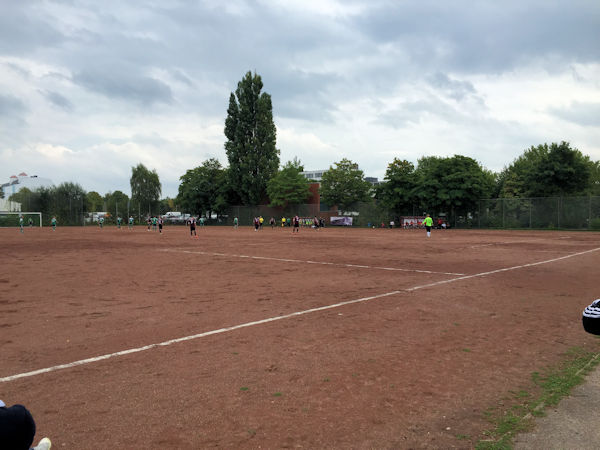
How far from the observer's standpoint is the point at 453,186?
47438mm

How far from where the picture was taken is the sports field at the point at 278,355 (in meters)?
3.59

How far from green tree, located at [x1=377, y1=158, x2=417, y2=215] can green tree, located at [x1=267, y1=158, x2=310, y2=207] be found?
538 inches

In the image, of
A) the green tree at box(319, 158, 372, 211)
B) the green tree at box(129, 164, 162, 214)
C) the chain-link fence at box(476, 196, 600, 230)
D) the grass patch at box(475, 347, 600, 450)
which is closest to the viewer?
the grass patch at box(475, 347, 600, 450)

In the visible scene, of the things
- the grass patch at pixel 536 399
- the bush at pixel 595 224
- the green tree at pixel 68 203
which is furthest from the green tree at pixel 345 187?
the grass patch at pixel 536 399

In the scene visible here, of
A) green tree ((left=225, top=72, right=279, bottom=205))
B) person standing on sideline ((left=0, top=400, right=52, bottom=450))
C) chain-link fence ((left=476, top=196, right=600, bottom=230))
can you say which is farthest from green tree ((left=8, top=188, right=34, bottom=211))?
person standing on sideline ((left=0, top=400, right=52, bottom=450))

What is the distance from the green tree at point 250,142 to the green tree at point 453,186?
26.4 m

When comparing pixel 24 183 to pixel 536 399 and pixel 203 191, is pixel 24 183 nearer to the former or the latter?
pixel 203 191

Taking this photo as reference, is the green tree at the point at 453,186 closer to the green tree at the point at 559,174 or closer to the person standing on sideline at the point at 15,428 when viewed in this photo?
the green tree at the point at 559,174

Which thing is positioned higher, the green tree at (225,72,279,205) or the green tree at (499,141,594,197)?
the green tree at (225,72,279,205)

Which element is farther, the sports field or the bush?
the bush

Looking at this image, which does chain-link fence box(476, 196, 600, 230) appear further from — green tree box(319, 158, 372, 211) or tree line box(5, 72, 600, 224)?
green tree box(319, 158, 372, 211)

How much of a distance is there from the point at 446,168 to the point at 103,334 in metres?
47.8

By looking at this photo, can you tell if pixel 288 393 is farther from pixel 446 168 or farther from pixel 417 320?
pixel 446 168

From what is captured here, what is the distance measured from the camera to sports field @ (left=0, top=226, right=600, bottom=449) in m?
3.59
